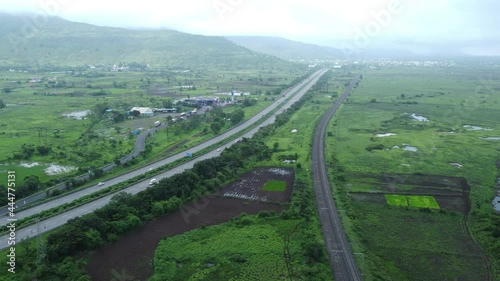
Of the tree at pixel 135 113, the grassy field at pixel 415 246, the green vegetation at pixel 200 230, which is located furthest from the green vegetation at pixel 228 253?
the tree at pixel 135 113

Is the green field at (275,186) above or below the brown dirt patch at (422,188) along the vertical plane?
below

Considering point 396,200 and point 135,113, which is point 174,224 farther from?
point 135,113

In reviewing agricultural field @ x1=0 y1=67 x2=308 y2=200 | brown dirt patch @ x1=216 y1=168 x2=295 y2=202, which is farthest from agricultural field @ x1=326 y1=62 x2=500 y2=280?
agricultural field @ x1=0 y1=67 x2=308 y2=200

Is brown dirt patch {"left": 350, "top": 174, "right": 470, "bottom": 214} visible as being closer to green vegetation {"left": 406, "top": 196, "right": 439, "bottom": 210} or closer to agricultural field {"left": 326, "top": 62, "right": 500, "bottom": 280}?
agricultural field {"left": 326, "top": 62, "right": 500, "bottom": 280}

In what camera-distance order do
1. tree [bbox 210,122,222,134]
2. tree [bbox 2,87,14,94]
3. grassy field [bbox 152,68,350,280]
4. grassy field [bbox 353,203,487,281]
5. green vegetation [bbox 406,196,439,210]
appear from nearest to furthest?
grassy field [bbox 152,68,350,280]
grassy field [bbox 353,203,487,281]
green vegetation [bbox 406,196,439,210]
tree [bbox 210,122,222,134]
tree [bbox 2,87,14,94]

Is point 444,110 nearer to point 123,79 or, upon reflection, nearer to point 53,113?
point 53,113

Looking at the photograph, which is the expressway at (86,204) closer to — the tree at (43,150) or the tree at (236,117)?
the tree at (236,117)
